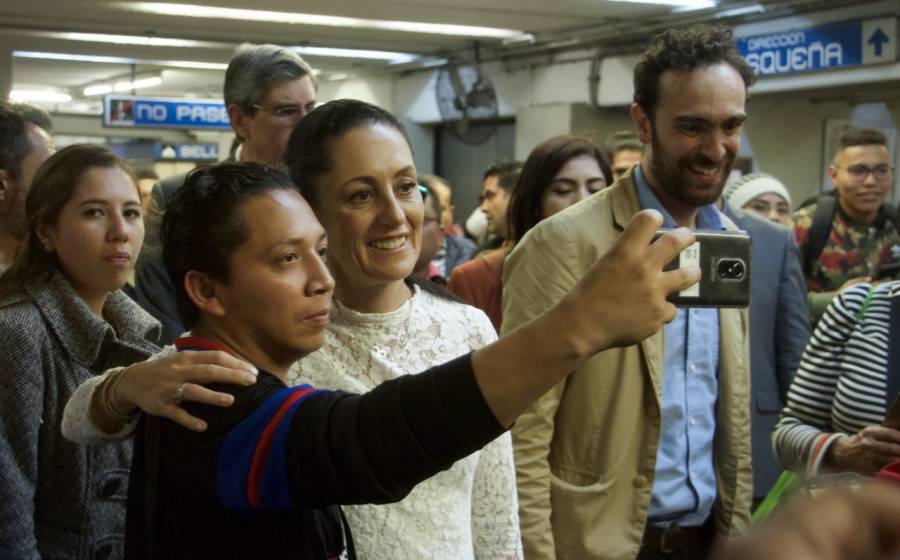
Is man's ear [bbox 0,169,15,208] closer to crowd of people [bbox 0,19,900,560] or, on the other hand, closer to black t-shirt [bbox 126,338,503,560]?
crowd of people [bbox 0,19,900,560]

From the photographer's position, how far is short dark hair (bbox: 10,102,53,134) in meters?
2.97

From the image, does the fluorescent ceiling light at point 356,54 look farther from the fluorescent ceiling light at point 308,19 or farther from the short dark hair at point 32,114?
the short dark hair at point 32,114

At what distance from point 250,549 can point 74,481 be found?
85 centimetres

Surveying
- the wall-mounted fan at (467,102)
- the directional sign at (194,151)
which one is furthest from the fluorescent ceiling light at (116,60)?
the directional sign at (194,151)

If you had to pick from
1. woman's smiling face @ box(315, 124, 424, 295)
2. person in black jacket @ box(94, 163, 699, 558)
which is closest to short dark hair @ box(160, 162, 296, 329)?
person in black jacket @ box(94, 163, 699, 558)

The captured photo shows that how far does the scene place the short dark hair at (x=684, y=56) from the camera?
8.39 ft

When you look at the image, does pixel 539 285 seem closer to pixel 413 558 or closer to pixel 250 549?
pixel 413 558

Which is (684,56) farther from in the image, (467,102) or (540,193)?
(467,102)

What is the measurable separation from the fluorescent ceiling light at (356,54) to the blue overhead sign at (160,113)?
4.66ft

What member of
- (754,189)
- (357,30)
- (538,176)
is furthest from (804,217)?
(357,30)

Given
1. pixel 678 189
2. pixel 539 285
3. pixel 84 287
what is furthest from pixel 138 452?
pixel 678 189

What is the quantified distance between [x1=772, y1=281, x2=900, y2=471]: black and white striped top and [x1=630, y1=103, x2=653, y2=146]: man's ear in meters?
0.59

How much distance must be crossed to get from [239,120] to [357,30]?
8.39m

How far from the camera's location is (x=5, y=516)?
1925mm
